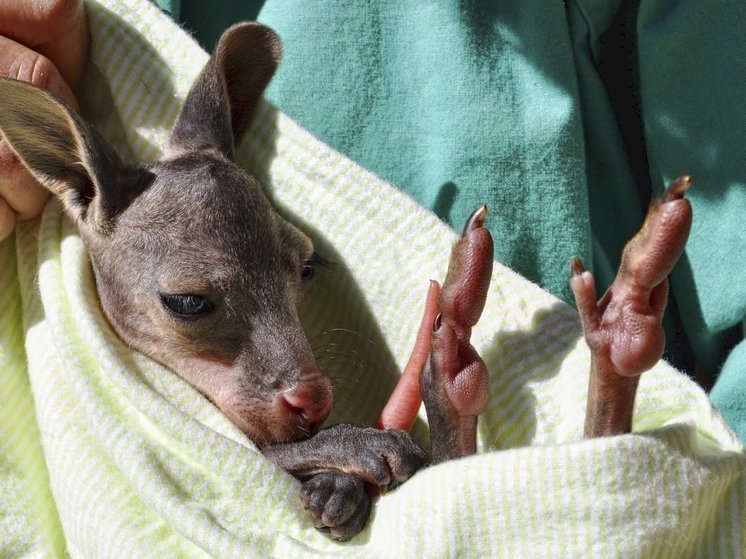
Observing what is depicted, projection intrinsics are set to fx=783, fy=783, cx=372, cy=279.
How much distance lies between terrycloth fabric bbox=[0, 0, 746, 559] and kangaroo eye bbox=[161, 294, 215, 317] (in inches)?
5.7

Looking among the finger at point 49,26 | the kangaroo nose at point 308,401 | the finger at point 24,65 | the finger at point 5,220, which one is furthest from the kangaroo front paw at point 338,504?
the finger at point 49,26

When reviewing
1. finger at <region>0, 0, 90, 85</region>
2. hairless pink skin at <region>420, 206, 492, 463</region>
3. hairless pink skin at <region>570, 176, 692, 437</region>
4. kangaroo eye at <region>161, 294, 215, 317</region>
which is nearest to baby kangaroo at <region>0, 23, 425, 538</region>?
kangaroo eye at <region>161, 294, 215, 317</region>

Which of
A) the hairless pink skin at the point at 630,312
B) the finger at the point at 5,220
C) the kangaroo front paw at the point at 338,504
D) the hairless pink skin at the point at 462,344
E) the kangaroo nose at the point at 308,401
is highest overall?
the hairless pink skin at the point at 630,312

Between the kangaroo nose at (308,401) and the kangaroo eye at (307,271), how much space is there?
36 centimetres

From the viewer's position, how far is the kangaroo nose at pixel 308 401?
1.68 metres

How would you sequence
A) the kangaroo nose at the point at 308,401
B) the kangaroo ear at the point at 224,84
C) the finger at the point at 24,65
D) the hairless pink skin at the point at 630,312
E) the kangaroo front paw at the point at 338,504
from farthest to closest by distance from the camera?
the kangaroo ear at the point at 224,84, the finger at the point at 24,65, the kangaroo nose at the point at 308,401, the kangaroo front paw at the point at 338,504, the hairless pink skin at the point at 630,312

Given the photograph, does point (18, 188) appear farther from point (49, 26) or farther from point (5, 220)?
point (49, 26)

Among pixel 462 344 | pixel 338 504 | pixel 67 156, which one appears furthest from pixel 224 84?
pixel 338 504

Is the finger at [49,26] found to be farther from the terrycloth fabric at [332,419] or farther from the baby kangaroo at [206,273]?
the baby kangaroo at [206,273]

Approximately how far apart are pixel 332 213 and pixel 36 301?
0.75 m

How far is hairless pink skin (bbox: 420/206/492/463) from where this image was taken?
1476mm

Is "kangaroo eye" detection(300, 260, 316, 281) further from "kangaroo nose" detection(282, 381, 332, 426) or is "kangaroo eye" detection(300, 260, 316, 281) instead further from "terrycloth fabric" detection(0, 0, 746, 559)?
"kangaroo nose" detection(282, 381, 332, 426)

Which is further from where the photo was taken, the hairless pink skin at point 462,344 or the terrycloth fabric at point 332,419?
the hairless pink skin at point 462,344

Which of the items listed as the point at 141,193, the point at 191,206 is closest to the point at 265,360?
the point at 191,206
